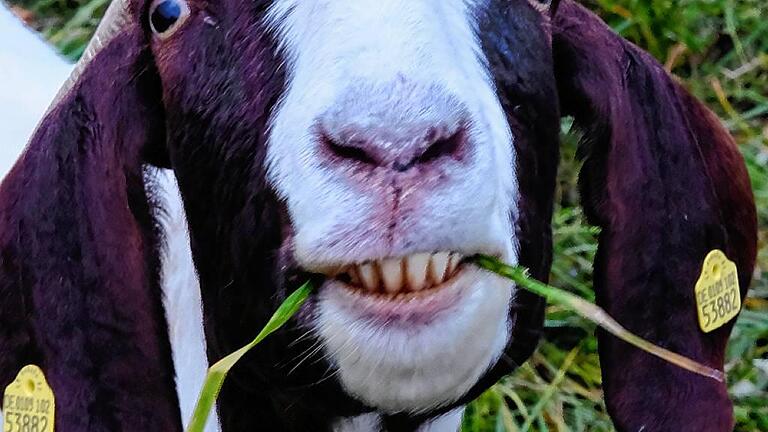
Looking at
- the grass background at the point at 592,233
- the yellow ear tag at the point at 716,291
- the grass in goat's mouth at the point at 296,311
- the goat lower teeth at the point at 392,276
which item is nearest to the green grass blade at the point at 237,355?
the grass in goat's mouth at the point at 296,311

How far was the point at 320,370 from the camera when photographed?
5.87 feet

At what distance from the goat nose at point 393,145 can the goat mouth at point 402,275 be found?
124 mm

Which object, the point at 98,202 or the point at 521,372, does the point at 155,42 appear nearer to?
the point at 98,202

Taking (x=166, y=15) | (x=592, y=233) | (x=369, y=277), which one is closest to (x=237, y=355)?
(x=369, y=277)

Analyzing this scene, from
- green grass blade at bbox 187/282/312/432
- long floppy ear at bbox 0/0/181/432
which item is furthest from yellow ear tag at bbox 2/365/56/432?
green grass blade at bbox 187/282/312/432

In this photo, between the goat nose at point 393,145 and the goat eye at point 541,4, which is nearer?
the goat nose at point 393,145

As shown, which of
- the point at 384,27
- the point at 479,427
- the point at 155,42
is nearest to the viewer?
the point at 384,27

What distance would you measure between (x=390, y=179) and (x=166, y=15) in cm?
54

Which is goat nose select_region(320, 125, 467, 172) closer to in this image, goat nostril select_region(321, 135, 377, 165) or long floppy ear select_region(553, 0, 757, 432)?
goat nostril select_region(321, 135, 377, 165)

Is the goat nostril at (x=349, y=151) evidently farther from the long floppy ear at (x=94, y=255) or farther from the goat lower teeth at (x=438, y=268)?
the long floppy ear at (x=94, y=255)

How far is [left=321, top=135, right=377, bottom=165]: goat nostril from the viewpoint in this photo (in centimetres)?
153

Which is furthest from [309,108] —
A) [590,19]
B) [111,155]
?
[590,19]

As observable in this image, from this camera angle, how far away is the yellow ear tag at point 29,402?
83.6 inches

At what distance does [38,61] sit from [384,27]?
224 cm
